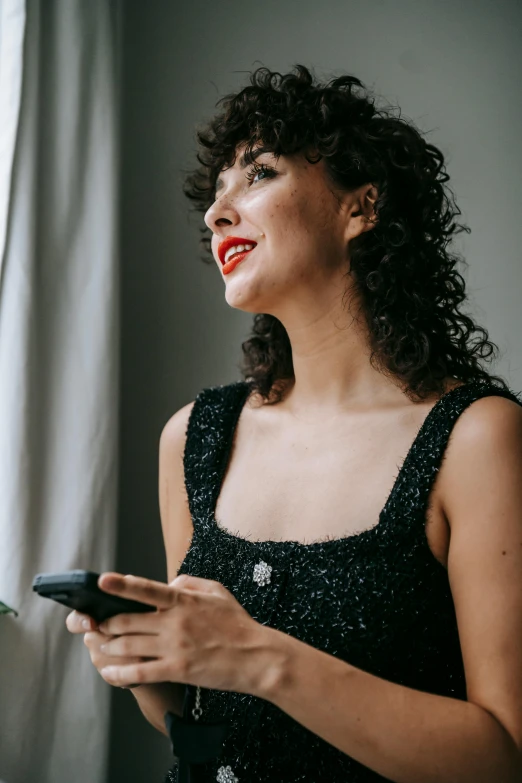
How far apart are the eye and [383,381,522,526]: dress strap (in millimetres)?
448

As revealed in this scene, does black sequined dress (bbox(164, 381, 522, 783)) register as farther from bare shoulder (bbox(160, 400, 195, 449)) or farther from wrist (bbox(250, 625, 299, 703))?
bare shoulder (bbox(160, 400, 195, 449))

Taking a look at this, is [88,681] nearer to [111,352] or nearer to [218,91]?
[111,352]

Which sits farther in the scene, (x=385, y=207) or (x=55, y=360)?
(x=55, y=360)

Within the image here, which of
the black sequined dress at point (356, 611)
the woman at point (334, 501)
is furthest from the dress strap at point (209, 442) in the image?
Answer: the black sequined dress at point (356, 611)

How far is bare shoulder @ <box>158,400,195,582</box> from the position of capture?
1.35 meters

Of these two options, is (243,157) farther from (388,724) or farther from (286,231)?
(388,724)

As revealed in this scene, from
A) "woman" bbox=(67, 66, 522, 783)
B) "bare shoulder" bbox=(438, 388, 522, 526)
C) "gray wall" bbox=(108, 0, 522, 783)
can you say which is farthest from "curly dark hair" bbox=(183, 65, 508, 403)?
"gray wall" bbox=(108, 0, 522, 783)

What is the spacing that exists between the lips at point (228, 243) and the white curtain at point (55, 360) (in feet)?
1.14

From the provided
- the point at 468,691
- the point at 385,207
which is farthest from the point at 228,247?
the point at 468,691

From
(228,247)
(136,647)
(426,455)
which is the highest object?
(228,247)

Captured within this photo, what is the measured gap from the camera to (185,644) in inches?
31.0

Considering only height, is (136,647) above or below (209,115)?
below

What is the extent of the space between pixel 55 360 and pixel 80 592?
787 millimetres

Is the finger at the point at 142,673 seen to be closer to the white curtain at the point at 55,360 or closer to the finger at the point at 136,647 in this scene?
the finger at the point at 136,647
